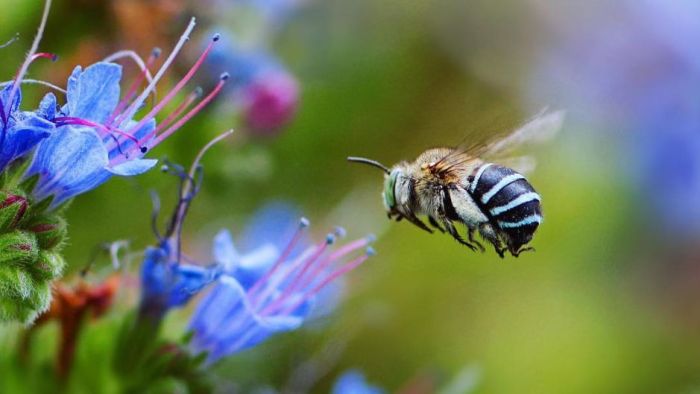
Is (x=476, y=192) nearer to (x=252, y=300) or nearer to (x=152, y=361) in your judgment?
(x=252, y=300)

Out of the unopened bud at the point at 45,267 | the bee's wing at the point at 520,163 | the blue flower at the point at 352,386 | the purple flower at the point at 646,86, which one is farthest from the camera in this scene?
the purple flower at the point at 646,86

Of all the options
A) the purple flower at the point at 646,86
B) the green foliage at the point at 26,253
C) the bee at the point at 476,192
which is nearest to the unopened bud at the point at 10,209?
the green foliage at the point at 26,253

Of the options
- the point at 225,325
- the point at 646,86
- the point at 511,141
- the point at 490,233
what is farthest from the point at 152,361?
the point at 646,86

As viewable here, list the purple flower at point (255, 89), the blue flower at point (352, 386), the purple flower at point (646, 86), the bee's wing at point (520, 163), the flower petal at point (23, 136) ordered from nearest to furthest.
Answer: the flower petal at point (23, 136), the bee's wing at point (520, 163), the blue flower at point (352, 386), the purple flower at point (255, 89), the purple flower at point (646, 86)

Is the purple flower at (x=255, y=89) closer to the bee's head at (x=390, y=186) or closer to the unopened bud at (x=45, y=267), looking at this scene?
the bee's head at (x=390, y=186)

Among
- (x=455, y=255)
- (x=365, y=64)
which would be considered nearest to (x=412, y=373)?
(x=455, y=255)

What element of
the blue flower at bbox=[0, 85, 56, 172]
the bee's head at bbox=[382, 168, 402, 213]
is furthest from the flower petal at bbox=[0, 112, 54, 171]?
the bee's head at bbox=[382, 168, 402, 213]

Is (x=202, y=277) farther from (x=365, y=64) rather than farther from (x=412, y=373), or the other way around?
(x=365, y=64)
